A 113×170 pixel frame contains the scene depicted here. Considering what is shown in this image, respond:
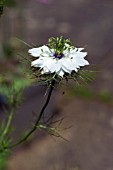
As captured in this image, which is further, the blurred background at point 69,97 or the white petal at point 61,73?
the blurred background at point 69,97

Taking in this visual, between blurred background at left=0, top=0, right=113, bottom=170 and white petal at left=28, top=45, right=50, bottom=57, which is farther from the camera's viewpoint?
blurred background at left=0, top=0, right=113, bottom=170

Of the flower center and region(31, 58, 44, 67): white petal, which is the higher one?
the flower center

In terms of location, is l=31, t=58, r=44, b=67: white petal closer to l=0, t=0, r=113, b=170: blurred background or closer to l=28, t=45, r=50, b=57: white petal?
l=28, t=45, r=50, b=57: white petal

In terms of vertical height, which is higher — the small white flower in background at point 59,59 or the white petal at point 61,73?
the small white flower in background at point 59,59

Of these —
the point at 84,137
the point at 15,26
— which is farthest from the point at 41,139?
the point at 15,26

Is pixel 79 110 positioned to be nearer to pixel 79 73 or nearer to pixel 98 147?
pixel 98 147

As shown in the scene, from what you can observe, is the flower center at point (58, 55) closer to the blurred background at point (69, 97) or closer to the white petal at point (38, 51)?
the white petal at point (38, 51)

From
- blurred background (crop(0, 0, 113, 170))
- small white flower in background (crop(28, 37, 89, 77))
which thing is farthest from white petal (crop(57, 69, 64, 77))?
blurred background (crop(0, 0, 113, 170))

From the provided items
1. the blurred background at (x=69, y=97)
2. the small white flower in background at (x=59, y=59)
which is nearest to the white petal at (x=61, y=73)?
the small white flower in background at (x=59, y=59)

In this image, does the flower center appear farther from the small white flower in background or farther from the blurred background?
the blurred background
